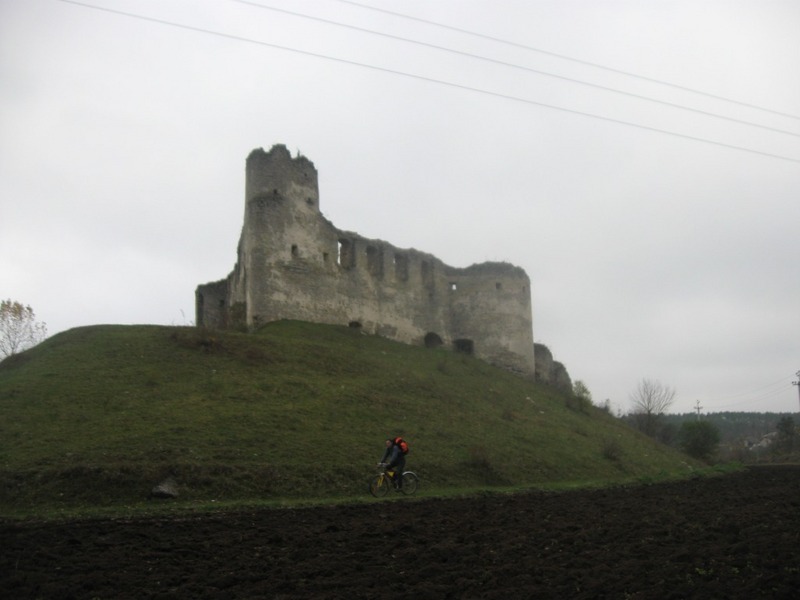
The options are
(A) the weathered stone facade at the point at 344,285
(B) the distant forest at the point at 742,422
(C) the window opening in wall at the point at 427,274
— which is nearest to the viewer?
(A) the weathered stone facade at the point at 344,285

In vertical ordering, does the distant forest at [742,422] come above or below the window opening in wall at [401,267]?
below

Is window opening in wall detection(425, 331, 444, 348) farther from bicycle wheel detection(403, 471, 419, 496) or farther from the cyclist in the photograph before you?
the cyclist

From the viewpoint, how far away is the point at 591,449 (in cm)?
3275

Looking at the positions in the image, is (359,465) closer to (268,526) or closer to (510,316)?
(268,526)

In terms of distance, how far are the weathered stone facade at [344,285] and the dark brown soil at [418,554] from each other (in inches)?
965

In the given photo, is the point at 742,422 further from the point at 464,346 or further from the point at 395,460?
the point at 395,460

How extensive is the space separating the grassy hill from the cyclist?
113cm

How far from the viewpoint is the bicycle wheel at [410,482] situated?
70.6ft

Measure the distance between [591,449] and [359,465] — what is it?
13883mm

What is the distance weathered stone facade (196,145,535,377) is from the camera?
41.0m

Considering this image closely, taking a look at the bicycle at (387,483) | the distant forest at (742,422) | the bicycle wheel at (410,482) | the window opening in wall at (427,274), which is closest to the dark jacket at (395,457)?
the bicycle at (387,483)

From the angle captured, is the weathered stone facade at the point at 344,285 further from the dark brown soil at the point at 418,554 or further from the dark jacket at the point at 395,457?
the dark brown soil at the point at 418,554

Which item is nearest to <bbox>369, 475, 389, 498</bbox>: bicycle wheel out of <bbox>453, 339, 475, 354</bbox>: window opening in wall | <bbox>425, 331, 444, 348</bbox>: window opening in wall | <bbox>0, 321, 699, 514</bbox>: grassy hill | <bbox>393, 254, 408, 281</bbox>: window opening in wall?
<bbox>0, 321, 699, 514</bbox>: grassy hill

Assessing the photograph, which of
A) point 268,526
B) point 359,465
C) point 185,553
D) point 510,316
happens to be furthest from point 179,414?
point 510,316
